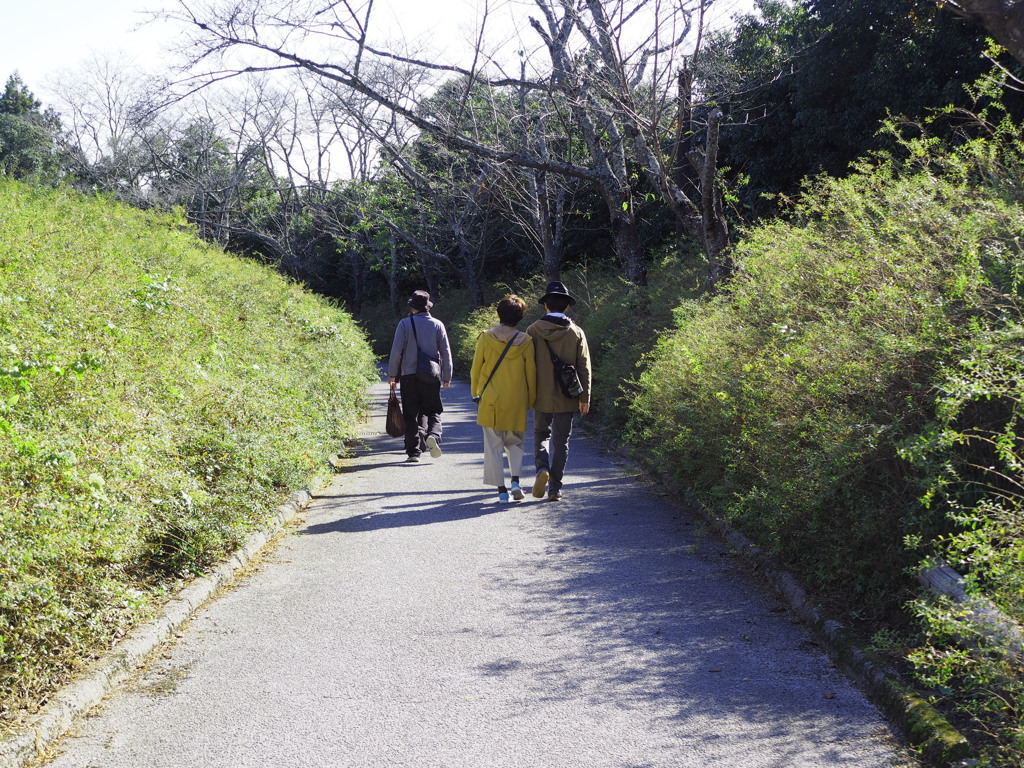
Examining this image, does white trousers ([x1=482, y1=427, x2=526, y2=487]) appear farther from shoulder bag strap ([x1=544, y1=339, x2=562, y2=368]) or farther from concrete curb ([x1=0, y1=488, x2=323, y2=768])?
concrete curb ([x1=0, y1=488, x2=323, y2=768])

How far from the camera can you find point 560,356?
871 centimetres

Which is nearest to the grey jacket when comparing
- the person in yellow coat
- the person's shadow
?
the person in yellow coat

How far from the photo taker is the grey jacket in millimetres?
10742

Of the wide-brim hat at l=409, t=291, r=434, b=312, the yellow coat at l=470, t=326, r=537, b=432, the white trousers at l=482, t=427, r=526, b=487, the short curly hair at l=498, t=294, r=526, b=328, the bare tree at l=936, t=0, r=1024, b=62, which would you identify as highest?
the bare tree at l=936, t=0, r=1024, b=62

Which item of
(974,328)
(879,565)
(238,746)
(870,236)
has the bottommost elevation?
(238,746)

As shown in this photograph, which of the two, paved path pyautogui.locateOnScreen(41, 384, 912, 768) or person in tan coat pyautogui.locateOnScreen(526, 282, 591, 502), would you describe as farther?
person in tan coat pyautogui.locateOnScreen(526, 282, 591, 502)

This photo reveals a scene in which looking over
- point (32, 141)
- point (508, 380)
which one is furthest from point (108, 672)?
point (32, 141)

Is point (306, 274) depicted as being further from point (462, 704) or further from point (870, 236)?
point (462, 704)

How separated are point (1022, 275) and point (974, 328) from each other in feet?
3.06

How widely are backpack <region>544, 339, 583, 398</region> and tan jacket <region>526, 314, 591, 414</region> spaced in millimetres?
42

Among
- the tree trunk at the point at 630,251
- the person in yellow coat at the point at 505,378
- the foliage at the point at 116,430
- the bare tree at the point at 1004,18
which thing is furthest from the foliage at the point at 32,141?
the bare tree at the point at 1004,18

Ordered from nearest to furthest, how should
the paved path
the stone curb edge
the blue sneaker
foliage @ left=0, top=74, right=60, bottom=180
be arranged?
the stone curb edge < the paved path < the blue sneaker < foliage @ left=0, top=74, right=60, bottom=180

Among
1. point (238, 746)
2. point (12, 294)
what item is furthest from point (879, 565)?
point (12, 294)

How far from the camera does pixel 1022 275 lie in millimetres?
5195
